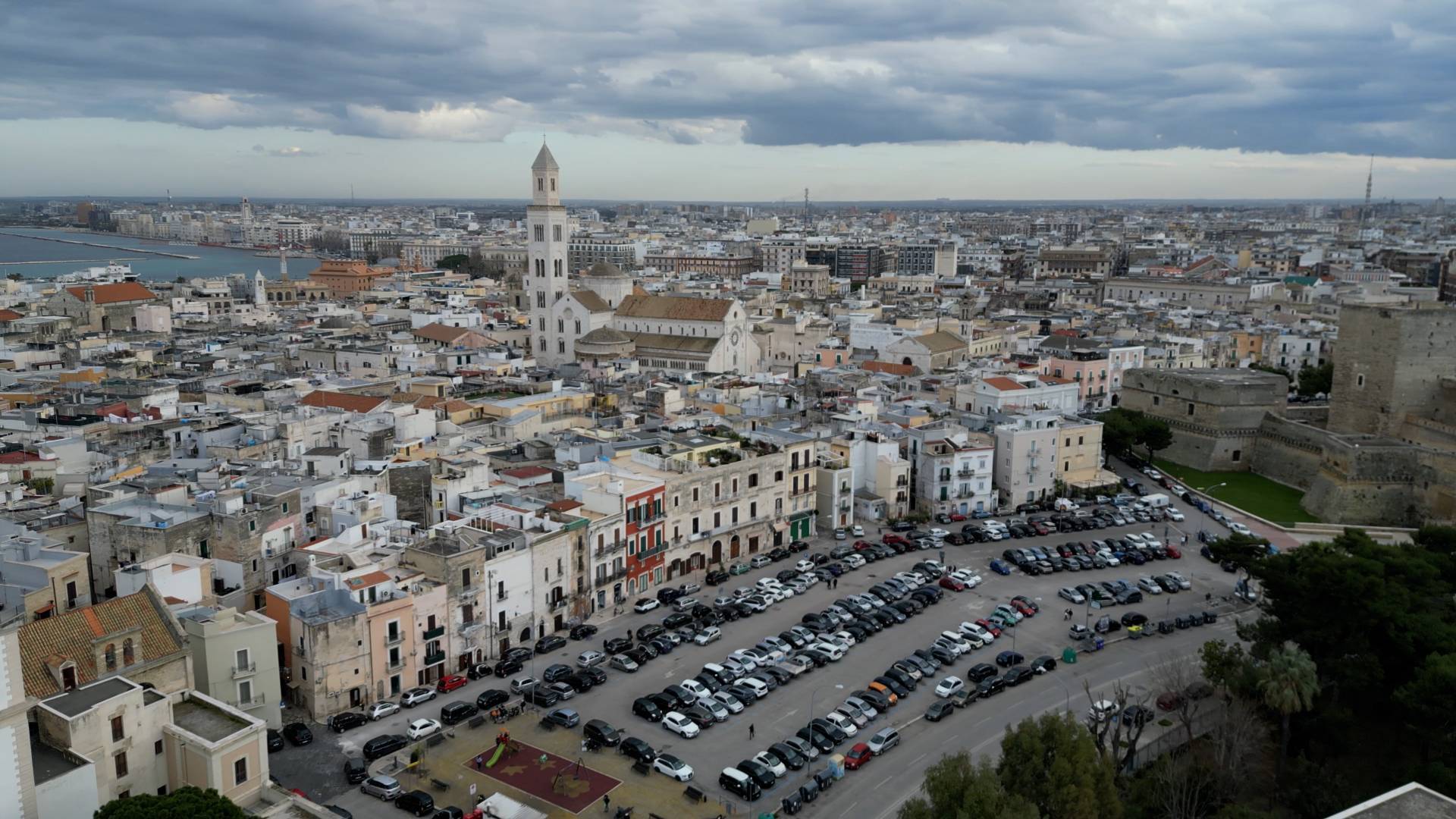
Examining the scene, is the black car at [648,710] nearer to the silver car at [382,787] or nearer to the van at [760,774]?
the van at [760,774]

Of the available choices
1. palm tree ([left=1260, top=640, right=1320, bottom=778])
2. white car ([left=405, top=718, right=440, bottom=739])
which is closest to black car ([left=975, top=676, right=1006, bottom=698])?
palm tree ([left=1260, top=640, right=1320, bottom=778])

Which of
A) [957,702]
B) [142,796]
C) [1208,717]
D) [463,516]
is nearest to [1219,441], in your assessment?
[1208,717]

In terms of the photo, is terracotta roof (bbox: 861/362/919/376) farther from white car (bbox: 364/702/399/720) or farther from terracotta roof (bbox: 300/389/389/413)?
white car (bbox: 364/702/399/720)

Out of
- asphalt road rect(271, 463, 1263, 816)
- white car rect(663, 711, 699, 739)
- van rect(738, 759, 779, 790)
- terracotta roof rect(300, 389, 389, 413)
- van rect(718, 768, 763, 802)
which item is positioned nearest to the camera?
van rect(718, 768, 763, 802)

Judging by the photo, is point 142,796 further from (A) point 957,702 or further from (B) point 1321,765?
(B) point 1321,765

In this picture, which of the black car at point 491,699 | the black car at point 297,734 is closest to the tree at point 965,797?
the black car at point 491,699

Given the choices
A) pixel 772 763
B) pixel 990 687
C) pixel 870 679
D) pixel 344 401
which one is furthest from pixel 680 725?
pixel 344 401
